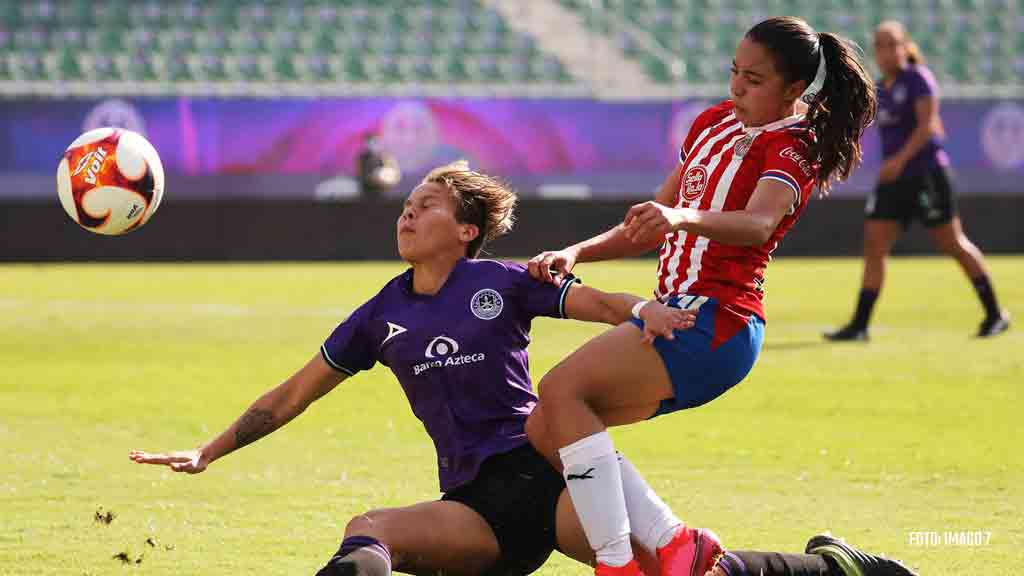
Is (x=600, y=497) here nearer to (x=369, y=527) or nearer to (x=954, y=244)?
(x=369, y=527)

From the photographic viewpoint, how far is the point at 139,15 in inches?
1007

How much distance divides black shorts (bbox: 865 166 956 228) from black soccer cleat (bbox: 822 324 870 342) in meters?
0.91

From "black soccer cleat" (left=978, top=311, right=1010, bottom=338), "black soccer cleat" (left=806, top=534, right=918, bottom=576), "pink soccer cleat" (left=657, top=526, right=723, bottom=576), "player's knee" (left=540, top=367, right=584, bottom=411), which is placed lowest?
"black soccer cleat" (left=978, top=311, right=1010, bottom=338)

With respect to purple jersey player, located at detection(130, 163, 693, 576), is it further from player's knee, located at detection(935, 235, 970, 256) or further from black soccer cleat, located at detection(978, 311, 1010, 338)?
black soccer cleat, located at detection(978, 311, 1010, 338)

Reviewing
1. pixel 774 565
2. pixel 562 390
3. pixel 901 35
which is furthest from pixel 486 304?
pixel 901 35

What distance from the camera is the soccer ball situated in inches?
252

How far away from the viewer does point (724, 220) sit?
4.45 metres

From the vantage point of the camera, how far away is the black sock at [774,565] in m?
4.66

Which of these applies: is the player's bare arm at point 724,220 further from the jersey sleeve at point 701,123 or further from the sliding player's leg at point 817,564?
the sliding player's leg at point 817,564

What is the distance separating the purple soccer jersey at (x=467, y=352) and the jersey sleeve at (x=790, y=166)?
0.72 m

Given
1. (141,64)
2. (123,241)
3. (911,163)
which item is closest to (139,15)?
(141,64)

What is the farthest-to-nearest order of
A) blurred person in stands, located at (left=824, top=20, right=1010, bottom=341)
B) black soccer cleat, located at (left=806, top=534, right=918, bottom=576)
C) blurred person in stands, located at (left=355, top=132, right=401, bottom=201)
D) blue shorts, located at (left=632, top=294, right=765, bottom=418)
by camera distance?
1. blurred person in stands, located at (left=355, top=132, right=401, bottom=201)
2. blurred person in stands, located at (left=824, top=20, right=1010, bottom=341)
3. black soccer cleat, located at (left=806, top=534, right=918, bottom=576)
4. blue shorts, located at (left=632, top=294, right=765, bottom=418)

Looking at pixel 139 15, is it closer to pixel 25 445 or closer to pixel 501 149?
pixel 501 149

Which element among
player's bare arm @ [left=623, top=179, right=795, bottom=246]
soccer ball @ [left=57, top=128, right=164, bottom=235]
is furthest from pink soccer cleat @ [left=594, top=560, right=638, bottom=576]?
soccer ball @ [left=57, top=128, right=164, bottom=235]
